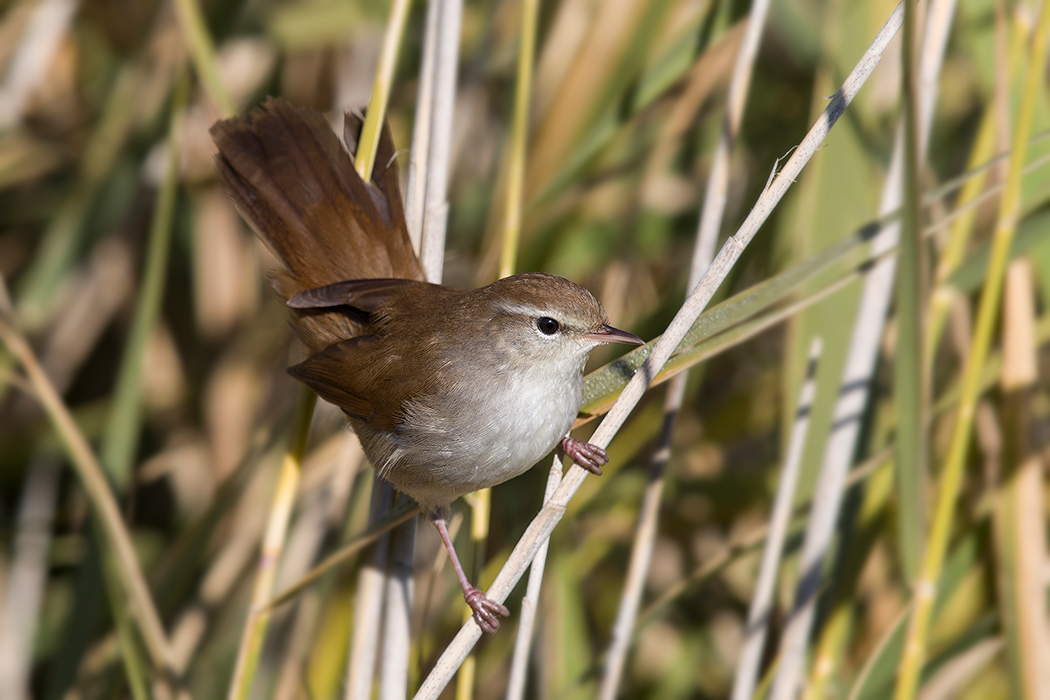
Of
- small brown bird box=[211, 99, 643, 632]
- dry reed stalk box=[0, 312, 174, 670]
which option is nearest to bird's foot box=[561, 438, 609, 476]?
small brown bird box=[211, 99, 643, 632]

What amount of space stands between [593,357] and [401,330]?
2.02ft

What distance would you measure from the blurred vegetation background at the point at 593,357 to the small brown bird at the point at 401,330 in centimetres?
12

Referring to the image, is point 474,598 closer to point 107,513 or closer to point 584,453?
point 584,453

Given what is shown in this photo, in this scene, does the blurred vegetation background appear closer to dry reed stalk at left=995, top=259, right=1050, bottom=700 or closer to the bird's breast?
dry reed stalk at left=995, top=259, right=1050, bottom=700

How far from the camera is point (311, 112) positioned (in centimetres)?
193

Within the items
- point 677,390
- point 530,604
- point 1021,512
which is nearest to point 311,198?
point 677,390

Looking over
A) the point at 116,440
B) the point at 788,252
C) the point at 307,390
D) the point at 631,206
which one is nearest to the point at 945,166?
the point at 788,252

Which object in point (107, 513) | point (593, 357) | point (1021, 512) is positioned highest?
point (593, 357)

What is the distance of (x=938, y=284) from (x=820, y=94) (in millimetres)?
495

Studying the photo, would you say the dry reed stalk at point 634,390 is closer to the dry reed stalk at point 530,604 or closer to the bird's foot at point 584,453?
the dry reed stalk at point 530,604

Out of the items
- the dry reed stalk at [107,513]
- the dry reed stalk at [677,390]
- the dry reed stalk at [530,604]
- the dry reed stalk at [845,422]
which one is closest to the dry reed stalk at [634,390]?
the dry reed stalk at [530,604]

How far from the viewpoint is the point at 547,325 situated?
1.74 m

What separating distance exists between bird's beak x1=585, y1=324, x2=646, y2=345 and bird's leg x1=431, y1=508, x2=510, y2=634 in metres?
0.50

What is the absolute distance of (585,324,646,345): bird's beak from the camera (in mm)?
1624
